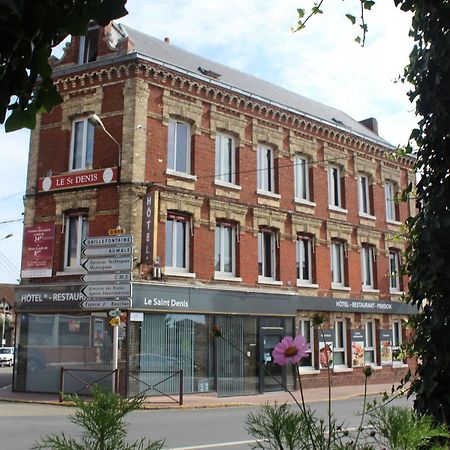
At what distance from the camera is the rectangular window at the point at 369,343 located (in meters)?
24.8

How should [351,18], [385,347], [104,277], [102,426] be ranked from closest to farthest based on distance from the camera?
[102,426]
[351,18]
[104,277]
[385,347]

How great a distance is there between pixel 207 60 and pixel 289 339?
80.0 feet

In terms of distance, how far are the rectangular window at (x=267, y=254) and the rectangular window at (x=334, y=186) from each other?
3891mm

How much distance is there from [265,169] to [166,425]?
40.7 ft

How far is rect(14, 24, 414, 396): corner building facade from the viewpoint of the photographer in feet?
60.6

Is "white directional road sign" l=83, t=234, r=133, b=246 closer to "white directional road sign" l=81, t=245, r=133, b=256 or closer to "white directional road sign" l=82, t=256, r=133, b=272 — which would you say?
"white directional road sign" l=81, t=245, r=133, b=256

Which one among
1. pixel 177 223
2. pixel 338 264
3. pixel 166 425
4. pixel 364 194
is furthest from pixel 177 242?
pixel 364 194

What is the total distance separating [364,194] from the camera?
2659 cm

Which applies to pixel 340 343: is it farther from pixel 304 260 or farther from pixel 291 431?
pixel 291 431

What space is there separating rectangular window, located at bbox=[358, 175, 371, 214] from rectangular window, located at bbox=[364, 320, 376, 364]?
16.2ft

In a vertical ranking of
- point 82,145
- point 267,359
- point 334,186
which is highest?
point 334,186

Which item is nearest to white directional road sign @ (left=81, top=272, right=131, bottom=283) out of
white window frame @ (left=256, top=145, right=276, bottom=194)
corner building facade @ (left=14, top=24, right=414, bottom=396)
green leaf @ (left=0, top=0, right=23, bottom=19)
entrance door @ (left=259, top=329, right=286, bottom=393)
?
corner building facade @ (left=14, top=24, right=414, bottom=396)

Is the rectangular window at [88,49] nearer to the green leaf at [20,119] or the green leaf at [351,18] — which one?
the green leaf at [351,18]

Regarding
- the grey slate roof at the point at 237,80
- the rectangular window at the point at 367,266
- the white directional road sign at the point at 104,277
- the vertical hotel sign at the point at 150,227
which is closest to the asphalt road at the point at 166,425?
the white directional road sign at the point at 104,277
